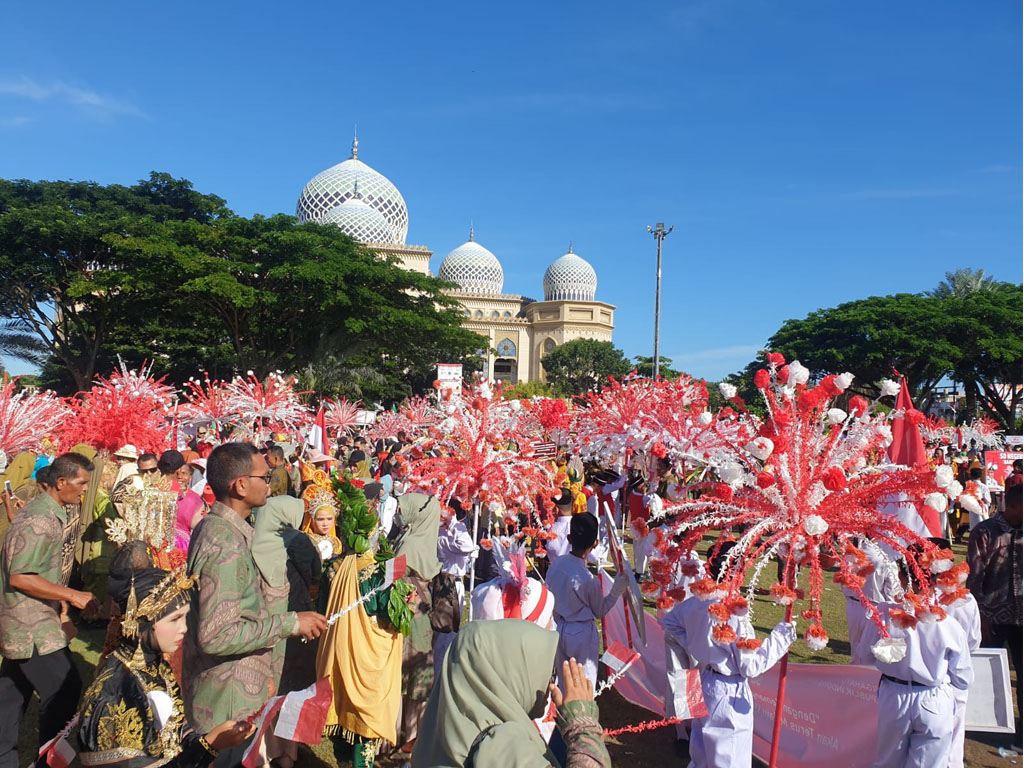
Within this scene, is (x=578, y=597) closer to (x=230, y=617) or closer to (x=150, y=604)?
(x=230, y=617)

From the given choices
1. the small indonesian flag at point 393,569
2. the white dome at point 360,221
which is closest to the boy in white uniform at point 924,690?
the small indonesian flag at point 393,569

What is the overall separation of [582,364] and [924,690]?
164 feet

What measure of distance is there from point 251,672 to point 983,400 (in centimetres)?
3924

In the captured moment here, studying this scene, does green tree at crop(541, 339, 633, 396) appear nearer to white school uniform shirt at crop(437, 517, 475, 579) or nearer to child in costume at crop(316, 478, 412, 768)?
white school uniform shirt at crop(437, 517, 475, 579)

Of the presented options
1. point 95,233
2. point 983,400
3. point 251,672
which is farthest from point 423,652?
point 983,400

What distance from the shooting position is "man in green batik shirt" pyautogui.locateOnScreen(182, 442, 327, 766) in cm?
291

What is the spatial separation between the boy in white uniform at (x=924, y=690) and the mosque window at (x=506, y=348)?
6209 cm

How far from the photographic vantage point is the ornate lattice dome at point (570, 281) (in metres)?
67.1

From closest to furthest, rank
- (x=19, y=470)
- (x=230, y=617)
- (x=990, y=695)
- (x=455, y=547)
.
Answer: (x=230, y=617), (x=990, y=695), (x=455, y=547), (x=19, y=470)

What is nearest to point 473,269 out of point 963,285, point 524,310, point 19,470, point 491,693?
point 524,310

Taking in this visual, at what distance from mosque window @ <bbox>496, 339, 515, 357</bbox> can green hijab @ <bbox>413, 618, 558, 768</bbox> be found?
6349cm

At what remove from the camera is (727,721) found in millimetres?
3697

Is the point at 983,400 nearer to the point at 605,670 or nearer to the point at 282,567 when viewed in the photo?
the point at 605,670

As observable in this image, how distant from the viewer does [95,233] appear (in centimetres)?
2531
